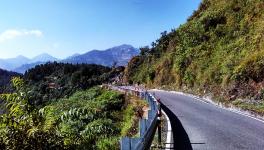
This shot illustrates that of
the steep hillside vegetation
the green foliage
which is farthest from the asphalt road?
the steep hillside vegetation

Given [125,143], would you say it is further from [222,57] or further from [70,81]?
[70,81]

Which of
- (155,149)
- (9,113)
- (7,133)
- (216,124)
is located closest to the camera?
(7,133)

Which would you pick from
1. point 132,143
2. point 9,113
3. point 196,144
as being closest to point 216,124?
point 196,144

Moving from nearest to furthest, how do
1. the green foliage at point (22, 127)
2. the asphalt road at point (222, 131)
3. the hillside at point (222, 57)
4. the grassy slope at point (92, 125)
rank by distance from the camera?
the green foliage at point (22, 127) < the grassy slope at point (92, 125) < the asphalt road at point (222, 131) < the hillside at point (222, 57)

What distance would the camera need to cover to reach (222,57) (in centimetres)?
4053

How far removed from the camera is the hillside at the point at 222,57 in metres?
30.0

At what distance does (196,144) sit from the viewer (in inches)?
546

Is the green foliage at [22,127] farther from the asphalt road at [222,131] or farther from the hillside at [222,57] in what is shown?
the hillside at [222,57]

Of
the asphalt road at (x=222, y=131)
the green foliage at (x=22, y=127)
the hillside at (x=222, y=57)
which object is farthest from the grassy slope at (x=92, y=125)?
the hillside at (x=222, y=57)

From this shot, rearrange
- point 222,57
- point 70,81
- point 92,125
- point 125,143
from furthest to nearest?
point 70,81 → point 222,57 → point 92,125 → point 125,143

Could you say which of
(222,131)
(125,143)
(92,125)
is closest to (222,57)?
(92,125)

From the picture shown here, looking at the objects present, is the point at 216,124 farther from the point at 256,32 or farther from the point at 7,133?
the point at 256,32

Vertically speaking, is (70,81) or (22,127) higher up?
(70,81)

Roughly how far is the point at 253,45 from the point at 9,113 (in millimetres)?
28958
